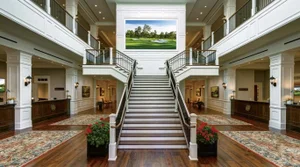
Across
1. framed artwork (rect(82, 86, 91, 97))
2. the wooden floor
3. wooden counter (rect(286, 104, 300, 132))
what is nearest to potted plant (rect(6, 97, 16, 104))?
the wooden floor

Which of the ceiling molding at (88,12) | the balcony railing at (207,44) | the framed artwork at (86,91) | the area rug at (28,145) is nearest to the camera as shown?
the area rug at (28,145)

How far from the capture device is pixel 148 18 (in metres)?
12.9

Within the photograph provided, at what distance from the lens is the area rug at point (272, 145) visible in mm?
4352

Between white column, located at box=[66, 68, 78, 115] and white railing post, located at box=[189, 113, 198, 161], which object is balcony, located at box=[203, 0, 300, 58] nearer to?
white railing post, located at box=[189, 113, 198, 161]

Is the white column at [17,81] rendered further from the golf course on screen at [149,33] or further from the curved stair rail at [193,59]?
the curved stair rail at [193,59]

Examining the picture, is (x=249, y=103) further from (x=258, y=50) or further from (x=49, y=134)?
(x=49, y=134)

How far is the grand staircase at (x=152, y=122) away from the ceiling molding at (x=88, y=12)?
297 inches

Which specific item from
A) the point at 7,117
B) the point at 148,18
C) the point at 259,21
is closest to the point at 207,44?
the point at 148,18

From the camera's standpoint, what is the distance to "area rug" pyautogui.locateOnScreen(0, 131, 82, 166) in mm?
4352

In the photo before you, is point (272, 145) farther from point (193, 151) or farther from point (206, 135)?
point (193, 151)

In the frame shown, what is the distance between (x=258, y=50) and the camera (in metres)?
9.09

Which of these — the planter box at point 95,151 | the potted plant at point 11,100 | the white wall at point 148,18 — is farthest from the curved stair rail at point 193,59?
the potted plant at point 11,100

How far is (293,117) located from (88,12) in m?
13.5

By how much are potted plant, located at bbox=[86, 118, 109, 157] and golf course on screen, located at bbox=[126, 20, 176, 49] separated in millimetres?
8775
